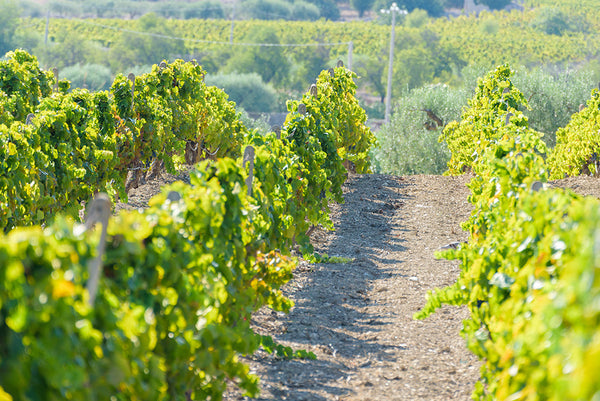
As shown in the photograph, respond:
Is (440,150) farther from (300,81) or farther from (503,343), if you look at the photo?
(300,81)

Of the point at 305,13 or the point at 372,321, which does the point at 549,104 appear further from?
the point at 305,13

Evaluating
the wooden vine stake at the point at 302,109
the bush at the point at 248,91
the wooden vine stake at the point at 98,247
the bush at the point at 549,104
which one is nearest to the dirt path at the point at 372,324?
the wooden vine stake at the point at 302,109

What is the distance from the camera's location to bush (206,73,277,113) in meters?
49.6

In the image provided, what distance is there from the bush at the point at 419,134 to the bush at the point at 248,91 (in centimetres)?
2840

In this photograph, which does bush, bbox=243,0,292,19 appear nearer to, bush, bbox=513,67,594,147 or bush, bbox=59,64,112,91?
bush, bbox=59,64,112,91

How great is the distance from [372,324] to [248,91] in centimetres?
4663

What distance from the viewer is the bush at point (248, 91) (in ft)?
163

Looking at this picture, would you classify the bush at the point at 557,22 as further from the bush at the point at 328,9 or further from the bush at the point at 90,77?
the bush at the point at 90,77

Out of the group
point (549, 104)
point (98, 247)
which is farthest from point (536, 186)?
point (549, 104)

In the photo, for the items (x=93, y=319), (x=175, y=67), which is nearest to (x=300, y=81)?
(x=175, y=67)

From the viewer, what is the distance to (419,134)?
2117 cm

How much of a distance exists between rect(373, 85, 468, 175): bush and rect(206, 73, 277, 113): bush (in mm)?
28398

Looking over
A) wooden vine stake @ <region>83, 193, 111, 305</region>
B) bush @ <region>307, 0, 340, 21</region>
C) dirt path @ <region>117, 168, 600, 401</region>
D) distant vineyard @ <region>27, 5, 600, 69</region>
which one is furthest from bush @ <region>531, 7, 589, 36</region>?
wooden vine stake @ <region>83, 193, 111, 305</region>

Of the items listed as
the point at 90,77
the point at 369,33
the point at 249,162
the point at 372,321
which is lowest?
the point at 90,77
